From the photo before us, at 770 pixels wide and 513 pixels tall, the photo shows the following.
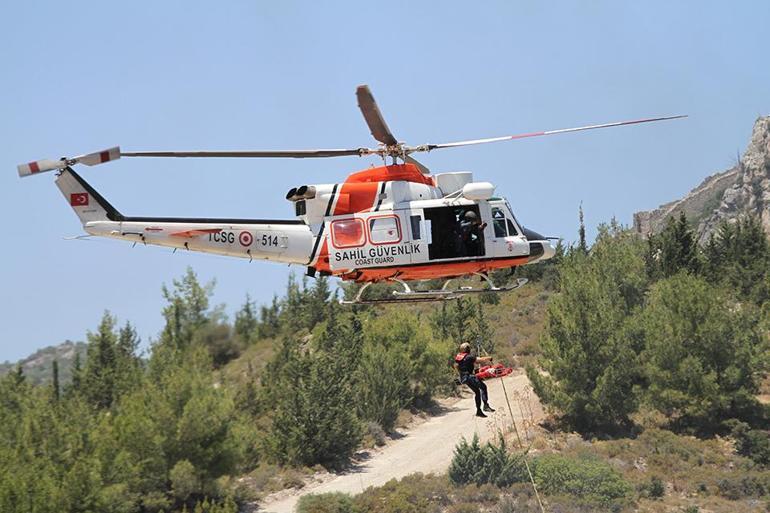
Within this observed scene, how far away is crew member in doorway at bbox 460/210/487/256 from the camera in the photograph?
63.6 feet

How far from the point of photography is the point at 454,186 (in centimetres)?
1983

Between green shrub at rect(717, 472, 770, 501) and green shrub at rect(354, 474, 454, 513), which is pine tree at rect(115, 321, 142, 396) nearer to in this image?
green shrub at rect(354, 474, 454, 513)

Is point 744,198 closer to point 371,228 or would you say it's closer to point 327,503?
point 327,503

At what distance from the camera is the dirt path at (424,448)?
36500mm

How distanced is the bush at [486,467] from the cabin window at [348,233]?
58.7 feet

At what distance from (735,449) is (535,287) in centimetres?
2965

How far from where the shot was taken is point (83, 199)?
64.6 feet

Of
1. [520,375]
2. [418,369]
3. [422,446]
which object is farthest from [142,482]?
[520,375]

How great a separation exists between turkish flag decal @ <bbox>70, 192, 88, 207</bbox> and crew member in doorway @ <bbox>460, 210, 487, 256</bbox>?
810cm

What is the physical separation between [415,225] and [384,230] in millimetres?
661

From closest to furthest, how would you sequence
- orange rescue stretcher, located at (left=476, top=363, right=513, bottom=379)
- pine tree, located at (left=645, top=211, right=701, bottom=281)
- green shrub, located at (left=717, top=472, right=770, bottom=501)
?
orange rescue stretcher, located at (left=476, top=363, right=513, bottom=379) → green shrub, located at (left=717, top=472, right=770, bottom=501) → pine tree, located at (left=645, top=211, right=701, bottom=281)

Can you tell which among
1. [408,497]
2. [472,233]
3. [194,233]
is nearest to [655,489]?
[408,497]

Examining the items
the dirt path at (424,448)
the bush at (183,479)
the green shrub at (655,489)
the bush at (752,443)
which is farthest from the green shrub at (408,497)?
the bush at (752,443)

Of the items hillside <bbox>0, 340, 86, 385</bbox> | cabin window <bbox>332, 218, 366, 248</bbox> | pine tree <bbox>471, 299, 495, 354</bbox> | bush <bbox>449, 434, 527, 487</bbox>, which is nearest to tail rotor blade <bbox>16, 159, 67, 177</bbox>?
cabin window <bbox>332, 218, 366, 248</bbox>
